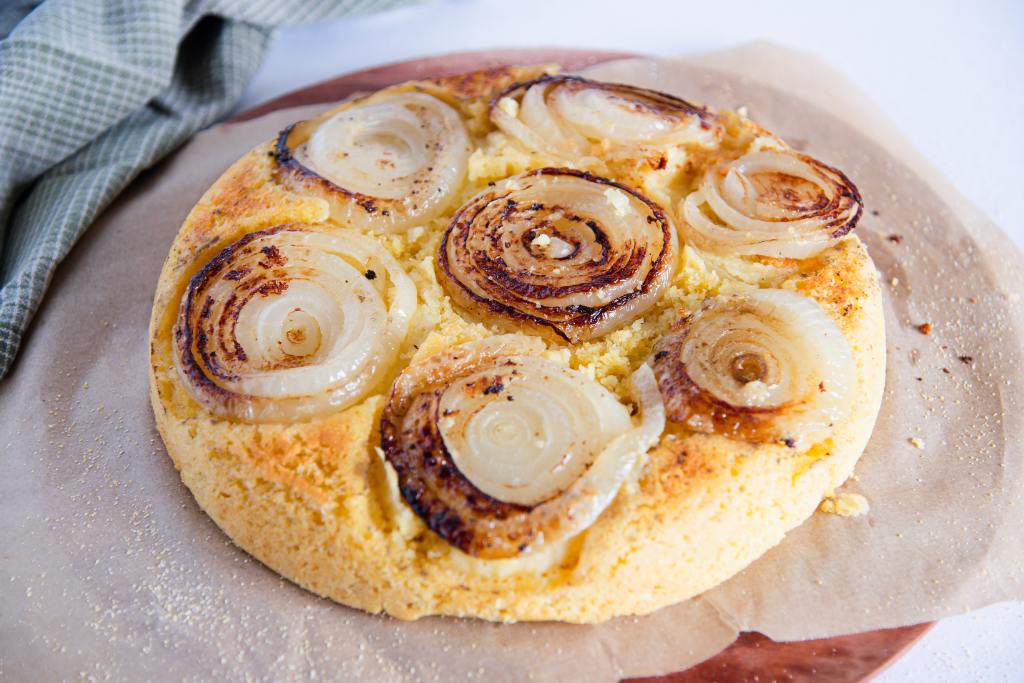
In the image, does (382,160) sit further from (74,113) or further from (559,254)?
A: (74,113)

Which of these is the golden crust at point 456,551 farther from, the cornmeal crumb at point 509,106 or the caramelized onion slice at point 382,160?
the cornmeal crumb at point 509,106

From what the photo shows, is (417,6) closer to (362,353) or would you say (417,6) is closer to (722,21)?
(722,21)

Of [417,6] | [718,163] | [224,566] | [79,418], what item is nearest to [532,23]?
[417,6]

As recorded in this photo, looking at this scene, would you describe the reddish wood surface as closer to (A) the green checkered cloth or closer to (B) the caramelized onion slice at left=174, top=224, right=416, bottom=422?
(B) the caramelized onion slice at left=174, top=224, right=416, bottom=422

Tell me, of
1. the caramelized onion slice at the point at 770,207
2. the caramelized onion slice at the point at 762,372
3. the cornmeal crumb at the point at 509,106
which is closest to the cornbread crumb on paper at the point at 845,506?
the caramelized onion slice at the point at 762,372

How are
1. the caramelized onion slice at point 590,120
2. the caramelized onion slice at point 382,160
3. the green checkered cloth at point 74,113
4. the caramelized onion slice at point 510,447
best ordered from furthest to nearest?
1. the green checkered cloth at point 74,113
2. the caramelized onion slice at point 590,120
3. the caramelized onion slice at point 382,160
4. the caramelized onion slice at point 510,447

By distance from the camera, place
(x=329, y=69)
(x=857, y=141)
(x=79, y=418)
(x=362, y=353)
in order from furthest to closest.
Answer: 1. (x=329, y=69)
2. (x=857, y=141)
3. (x=79, y=418)
4. (x=362, y=353)

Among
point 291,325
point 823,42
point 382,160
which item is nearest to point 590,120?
point 382,160

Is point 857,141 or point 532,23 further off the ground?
point 857,141
